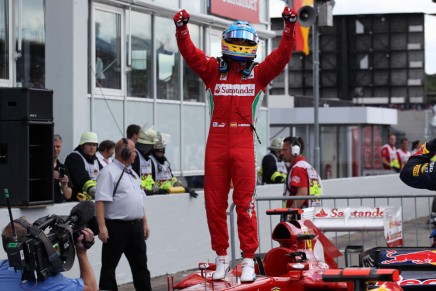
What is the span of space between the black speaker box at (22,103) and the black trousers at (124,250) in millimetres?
1236

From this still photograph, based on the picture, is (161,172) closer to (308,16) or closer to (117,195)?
(117,195)

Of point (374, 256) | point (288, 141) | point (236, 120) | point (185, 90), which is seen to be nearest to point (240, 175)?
point (236, 120)

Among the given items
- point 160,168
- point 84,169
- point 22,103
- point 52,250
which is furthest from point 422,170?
point 160,168

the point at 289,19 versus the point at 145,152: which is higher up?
the point at 289,19

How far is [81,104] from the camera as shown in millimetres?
14234

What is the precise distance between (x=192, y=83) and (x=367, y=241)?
3.88 meters

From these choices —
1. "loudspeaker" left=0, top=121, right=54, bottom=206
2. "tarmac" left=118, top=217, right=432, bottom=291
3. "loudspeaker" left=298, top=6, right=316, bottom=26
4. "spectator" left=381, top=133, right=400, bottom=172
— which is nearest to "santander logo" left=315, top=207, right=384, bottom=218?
"tarmac" left=118, top=217, right=432, bottom=291

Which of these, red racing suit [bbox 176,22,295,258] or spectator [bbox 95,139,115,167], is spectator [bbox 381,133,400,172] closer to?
spectator [bbox 95,139,115,167]

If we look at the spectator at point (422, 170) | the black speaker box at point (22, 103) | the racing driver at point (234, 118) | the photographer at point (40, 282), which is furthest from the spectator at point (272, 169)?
the photographer at point (40, 282)

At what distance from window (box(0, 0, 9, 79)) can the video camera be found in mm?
7836

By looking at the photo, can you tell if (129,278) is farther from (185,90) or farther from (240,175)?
(185,90)

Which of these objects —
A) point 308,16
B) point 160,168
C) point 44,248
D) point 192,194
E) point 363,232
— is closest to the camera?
point 44,248

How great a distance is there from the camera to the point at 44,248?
18.7 ft

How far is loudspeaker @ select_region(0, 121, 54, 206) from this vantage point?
9.69m
